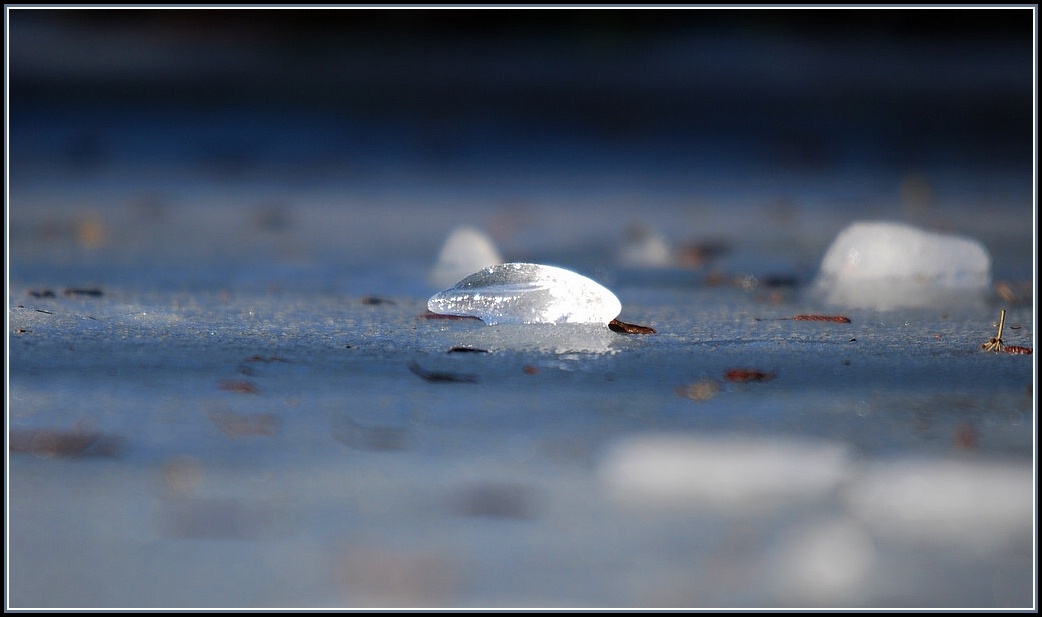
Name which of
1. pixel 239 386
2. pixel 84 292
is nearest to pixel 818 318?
pixel 239 386

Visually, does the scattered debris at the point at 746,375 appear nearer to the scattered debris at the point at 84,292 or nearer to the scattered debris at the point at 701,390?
the scattered debris at the point at 701,390

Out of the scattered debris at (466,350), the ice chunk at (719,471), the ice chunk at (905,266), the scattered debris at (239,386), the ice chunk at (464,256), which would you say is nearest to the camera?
the ice chunk at (719,471)

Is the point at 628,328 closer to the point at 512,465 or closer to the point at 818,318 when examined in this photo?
the point at 818,318

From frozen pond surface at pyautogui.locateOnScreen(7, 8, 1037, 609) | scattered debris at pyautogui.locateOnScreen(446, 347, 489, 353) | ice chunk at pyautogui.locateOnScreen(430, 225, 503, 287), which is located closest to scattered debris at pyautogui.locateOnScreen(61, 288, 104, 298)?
frozen pond surface at pyautogui.locateOnScreen(7, 8, 1037, 609)

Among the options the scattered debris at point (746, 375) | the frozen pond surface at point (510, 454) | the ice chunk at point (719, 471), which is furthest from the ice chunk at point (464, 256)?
the ice chunk at point (719, 471)

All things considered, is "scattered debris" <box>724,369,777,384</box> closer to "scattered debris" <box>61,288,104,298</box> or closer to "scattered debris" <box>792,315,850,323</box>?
"scattered debris" <box>792,315,850,323</box>

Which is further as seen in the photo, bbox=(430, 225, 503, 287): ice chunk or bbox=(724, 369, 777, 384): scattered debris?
bbox=(430, 225, 503, 287): ice chunk

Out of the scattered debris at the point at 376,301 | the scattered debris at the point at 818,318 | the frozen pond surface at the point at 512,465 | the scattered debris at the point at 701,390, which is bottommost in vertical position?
the scattered debris at the point at 376,301
